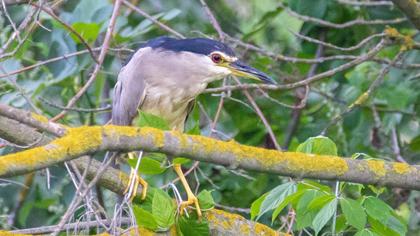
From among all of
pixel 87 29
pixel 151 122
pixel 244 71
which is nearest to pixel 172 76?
pixel 244 71

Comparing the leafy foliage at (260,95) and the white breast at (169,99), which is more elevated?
the white breast at (169,99)

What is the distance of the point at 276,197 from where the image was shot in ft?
8.64

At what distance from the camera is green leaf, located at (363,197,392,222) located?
2.52m

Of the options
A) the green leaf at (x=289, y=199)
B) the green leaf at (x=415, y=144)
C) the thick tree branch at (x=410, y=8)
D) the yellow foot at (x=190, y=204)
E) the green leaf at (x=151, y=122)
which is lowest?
the green leaf at (x=415, y=144)

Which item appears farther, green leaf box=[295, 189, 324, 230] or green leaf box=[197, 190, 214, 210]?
green leaf box=[197, 190, 214, 210]

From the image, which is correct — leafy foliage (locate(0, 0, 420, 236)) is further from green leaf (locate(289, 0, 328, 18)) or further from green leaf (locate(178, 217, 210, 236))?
green leaf (locate(178, 217, 210, 236))

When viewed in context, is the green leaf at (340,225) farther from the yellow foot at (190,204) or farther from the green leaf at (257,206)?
the yellow foot at (190,204)

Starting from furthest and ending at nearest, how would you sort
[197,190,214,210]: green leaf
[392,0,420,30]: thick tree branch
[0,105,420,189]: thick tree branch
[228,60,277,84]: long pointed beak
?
[228,60,277,84]: long pointed beak
[392,0,420,30]: thick tree branch
[197,190,214,210]: green leaf
[0,105,420,189]: thick tree branch

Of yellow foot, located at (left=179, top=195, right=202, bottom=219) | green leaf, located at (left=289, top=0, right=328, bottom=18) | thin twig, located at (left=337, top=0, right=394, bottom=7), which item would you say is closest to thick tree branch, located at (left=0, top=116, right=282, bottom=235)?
yellow foot, located at (left=179, top=195, right=202, bottom=219)

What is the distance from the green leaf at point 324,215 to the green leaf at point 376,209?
11cm

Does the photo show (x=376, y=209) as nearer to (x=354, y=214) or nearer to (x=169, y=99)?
(x=354, y=214)

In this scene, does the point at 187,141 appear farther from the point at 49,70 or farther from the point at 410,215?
the point at 410,215

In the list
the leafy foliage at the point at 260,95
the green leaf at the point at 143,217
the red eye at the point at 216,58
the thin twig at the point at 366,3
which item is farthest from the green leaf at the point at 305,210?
the thin twig at the point at 366,3

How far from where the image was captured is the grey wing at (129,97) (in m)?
3.76
